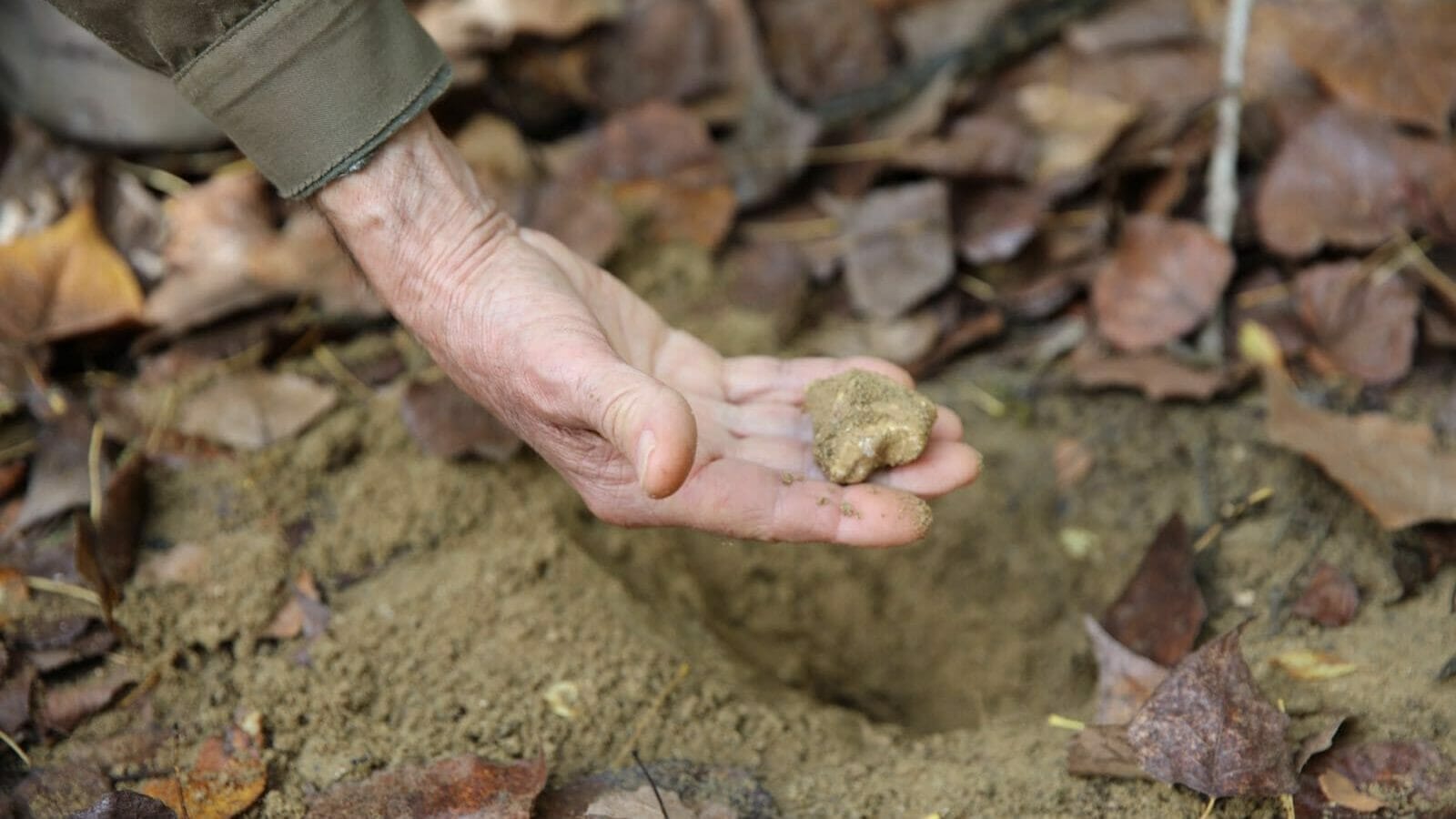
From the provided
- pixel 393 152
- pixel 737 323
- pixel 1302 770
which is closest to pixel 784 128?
pixel 737 323

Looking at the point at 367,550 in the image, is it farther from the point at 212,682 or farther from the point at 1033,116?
the point at 1033,116

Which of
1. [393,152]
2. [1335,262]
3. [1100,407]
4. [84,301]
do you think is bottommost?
[1100,407]

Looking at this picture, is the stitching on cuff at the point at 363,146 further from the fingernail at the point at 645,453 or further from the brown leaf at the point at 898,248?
the brown leaf at the point at 898,248

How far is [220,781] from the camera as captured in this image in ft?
5.29

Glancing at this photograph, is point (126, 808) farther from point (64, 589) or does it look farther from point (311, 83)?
point (311, 83)

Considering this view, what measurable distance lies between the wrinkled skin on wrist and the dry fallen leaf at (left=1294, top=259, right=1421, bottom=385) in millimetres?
1080

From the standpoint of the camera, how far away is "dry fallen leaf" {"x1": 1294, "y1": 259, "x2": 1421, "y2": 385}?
2293mm

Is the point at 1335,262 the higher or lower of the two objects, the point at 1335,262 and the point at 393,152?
the lower

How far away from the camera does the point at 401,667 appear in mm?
1784

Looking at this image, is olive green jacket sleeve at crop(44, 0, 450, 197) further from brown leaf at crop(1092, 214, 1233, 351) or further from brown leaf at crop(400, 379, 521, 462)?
brown leaf at crop(1092, 214, 1233, 351)

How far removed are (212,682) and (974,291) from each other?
6.15 feet

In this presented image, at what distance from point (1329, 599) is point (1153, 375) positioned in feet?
2.14

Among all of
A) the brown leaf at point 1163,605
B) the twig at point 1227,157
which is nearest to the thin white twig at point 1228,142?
the twig at point 1227,157

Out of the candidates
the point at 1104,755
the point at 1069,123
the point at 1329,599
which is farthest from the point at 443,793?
the point at 1069,123
